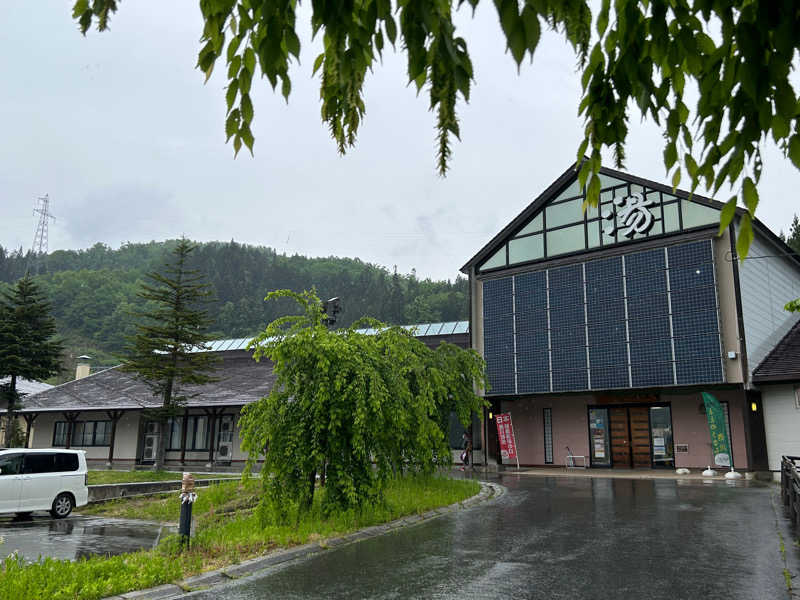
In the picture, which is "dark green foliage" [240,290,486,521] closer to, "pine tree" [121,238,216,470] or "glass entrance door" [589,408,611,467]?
"pine tree" [121,238,216,470]

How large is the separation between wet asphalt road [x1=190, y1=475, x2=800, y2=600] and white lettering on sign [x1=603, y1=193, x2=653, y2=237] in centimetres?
1247

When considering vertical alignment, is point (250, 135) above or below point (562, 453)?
above

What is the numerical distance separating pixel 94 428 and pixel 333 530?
94.4ft

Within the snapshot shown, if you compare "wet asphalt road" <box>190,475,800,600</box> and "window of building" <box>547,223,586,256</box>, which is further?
"window of building" <box>547,223,586,256</box>

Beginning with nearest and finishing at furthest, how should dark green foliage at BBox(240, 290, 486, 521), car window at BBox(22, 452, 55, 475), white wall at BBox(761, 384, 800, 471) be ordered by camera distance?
dark green foliage at BBox(240, 290, 486, 521), car window at BBox(22, 452, 55, 475), white wall at BBox(761, 384, 800, 471)

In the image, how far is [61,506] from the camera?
15.0 m

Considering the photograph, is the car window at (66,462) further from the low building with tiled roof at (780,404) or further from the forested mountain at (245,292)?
the forested mountain at (245,292)

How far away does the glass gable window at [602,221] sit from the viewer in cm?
2253

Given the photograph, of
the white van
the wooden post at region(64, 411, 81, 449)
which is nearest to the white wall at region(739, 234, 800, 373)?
the white van

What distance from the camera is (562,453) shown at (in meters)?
26.1

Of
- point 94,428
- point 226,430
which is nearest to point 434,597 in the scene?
point 226,430

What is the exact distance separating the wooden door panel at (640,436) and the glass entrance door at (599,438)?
1.00 m

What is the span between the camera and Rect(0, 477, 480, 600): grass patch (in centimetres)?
629

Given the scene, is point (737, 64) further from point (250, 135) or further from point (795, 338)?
point (795, 338)
